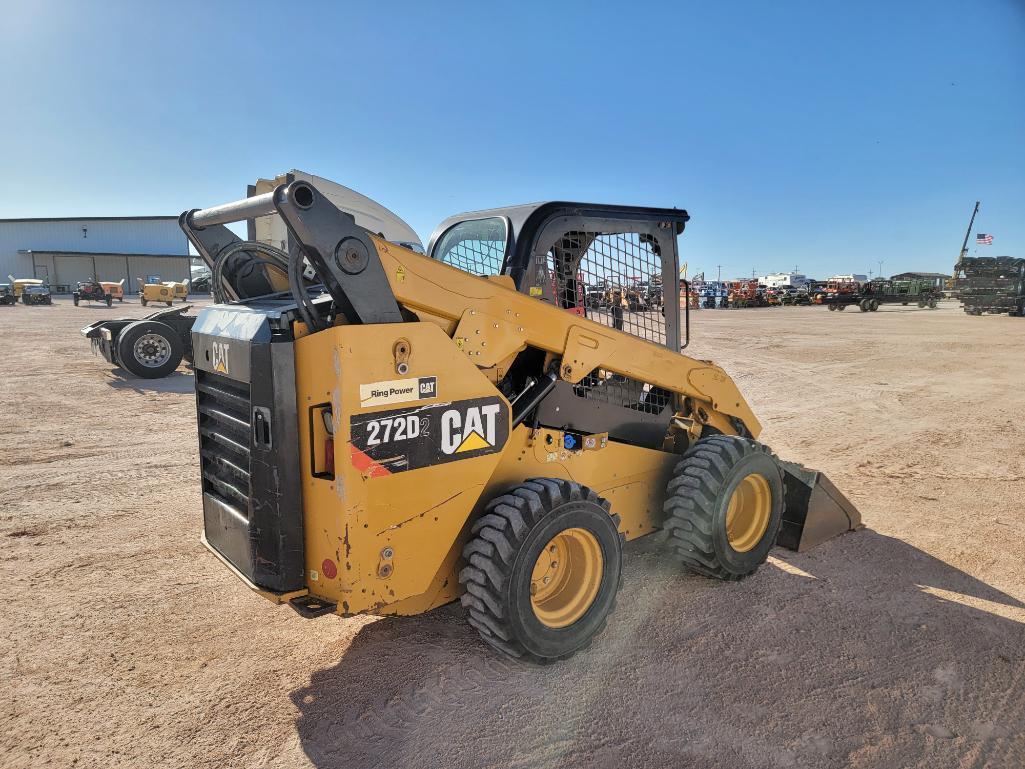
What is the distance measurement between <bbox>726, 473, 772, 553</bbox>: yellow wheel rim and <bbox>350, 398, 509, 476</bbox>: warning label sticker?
6.79ft

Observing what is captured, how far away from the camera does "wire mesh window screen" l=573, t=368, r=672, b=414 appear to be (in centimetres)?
405

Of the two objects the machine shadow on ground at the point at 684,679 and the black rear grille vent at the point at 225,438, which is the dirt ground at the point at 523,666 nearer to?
the machine shadow on ground at the point at 684,679

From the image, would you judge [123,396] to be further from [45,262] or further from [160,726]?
[45,262]

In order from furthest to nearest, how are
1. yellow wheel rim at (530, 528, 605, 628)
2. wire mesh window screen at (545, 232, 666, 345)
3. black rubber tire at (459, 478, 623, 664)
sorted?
wire mesh window screen at (545, 232, 666, 345), yellow wheel rim at (530, 528, 605, 628), black rubber tire at (459, 478, 623, 664)

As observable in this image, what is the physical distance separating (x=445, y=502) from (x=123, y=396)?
377 inches

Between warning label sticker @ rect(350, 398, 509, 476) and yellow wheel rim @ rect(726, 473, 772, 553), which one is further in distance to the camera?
yellow wheel rim @ rect(726, 473, 772, 553)

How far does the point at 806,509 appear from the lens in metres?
4.77

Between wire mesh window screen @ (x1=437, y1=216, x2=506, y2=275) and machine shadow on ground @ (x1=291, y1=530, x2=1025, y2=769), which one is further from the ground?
wire mesh window screen @ (x1=437, y1=216, x2=506, y2=275)

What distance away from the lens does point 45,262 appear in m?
55.6

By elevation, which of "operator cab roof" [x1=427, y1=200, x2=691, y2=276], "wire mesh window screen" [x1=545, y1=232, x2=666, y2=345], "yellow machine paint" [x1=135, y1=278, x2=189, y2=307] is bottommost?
"wire mesh window screen" [x1=545, y1=232, x2=666, y2=345]

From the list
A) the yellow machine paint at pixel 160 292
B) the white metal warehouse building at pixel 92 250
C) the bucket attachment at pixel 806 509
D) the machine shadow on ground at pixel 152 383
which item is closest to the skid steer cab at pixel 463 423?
the bucket attachment at pixel 806 509

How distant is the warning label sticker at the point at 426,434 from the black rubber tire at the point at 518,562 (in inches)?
12.8

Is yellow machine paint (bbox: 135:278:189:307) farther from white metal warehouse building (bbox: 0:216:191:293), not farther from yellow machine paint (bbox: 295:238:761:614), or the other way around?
yellow machine paint (bbox: 295:238:761:614)

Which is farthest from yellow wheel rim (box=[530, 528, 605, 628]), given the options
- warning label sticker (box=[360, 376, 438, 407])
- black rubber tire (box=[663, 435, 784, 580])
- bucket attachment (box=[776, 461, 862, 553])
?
bucket attachment (box=[776, 461, 862, 553])
